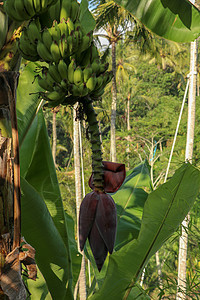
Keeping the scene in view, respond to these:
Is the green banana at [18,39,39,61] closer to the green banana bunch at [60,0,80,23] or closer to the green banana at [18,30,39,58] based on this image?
the green banana at [18,30,39,58]

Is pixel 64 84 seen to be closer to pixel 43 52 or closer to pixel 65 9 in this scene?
pixel 43 52

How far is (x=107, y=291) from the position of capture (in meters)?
1.05

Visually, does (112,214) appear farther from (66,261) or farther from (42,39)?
(66,261)

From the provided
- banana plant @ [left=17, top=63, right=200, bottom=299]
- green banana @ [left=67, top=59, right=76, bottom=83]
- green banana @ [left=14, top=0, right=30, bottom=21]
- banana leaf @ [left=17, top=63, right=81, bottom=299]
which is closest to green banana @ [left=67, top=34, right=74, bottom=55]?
green banana @ [left=67, top=59, right=76, bottom=83]

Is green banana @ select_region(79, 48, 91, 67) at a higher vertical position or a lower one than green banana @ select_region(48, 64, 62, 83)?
higher

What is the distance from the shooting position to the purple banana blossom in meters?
0.70

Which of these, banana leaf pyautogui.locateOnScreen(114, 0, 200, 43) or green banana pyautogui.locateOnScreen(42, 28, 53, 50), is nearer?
green banana pyautogui.locateOnScreen(42, 28, 53, 50)

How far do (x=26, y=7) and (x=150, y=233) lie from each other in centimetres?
73

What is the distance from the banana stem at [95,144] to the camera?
64 centimetres

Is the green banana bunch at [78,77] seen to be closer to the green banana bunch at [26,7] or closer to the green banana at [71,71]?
the green banana at [71,71]

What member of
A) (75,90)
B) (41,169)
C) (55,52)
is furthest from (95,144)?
(41,169)

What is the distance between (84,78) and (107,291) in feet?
2.29

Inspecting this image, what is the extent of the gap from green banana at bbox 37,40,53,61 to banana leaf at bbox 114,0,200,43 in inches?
22.7

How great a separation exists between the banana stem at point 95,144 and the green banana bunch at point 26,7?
Result: 243 millimetres
